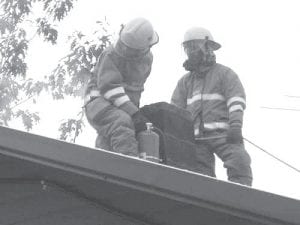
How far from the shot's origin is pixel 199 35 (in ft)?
22.6

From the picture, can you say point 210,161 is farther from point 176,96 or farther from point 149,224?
point 149,224

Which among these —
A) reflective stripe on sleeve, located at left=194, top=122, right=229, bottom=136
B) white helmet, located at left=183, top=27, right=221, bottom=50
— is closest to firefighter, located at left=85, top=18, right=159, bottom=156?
white helmet, located at left=183, top=27, right=221, bottom=50

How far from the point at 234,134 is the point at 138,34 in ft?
3.99

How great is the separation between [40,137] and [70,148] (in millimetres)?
129

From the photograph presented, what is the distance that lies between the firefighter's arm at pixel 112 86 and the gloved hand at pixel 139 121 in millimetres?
37

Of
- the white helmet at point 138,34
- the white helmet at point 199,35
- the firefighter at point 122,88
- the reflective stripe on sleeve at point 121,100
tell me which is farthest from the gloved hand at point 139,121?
the white helmet at point 199,35

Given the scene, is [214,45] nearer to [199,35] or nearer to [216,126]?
[199,35]

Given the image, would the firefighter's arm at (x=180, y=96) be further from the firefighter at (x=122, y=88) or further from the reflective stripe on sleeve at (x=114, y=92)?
the reflective stripe on sleeve at (x=114, y=92)

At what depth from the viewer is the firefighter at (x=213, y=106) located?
6.60 meters

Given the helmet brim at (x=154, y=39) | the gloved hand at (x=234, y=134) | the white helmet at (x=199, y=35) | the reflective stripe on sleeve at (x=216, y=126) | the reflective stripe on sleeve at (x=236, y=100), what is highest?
the white helmet at (x=199, y=35)

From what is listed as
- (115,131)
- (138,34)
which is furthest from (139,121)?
(138,34)

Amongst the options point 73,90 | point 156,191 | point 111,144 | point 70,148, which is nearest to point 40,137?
point 70,148

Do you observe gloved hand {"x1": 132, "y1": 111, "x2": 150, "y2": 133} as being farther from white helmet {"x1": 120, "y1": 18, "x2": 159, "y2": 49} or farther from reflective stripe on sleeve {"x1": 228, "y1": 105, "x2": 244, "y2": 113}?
reflective stripe on sleeve {"x1": 228, "y1": 105, "x2": 244, "y2": 113}

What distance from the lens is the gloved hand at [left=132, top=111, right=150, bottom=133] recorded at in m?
6.04
